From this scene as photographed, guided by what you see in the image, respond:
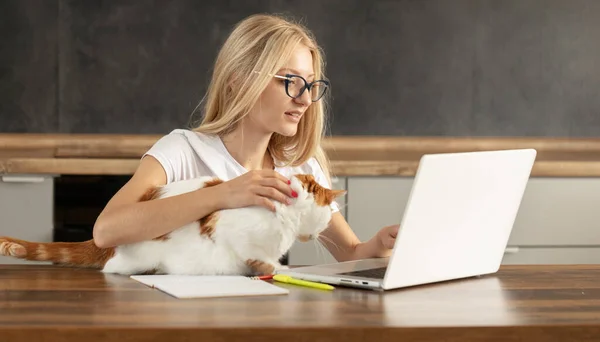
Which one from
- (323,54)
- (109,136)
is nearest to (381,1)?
(323,54)

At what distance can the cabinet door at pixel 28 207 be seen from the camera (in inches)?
106

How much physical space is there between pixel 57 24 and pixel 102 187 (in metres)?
0.69

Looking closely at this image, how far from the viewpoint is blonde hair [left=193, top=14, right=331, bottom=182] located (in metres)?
1.85

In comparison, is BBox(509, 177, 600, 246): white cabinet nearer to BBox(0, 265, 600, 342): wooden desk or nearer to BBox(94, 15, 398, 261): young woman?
BBox(94, 15, 398, 261): young woman

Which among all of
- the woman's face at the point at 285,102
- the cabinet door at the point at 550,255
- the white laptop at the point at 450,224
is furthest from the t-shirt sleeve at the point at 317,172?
the cabinet door at the point at 550,255

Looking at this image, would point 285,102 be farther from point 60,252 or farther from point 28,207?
point 28,207

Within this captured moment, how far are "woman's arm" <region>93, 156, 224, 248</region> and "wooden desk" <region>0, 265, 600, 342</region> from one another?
97 mm

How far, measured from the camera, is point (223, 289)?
1.38 meters

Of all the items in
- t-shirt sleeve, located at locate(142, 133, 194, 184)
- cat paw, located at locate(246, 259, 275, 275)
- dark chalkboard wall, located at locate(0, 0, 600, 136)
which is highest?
dark chalkboard wall, located at locate(0, 0, 600, 136)

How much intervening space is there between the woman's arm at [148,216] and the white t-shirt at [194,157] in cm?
21

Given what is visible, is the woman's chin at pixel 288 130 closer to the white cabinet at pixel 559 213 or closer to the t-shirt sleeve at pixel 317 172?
the t-shirt sleeve at pixel 317 172

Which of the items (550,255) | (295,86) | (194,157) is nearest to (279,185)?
(295,86)

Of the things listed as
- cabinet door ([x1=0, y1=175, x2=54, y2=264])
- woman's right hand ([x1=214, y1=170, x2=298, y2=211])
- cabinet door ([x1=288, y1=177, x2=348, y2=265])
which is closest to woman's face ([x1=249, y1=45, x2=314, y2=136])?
woman's right hand ([x1=214, y1=170, x2=298, y2=211])

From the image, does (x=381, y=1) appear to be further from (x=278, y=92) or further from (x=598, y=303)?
(x=598, y=303)
